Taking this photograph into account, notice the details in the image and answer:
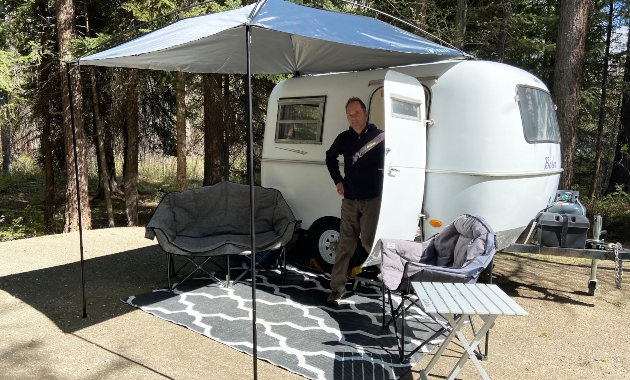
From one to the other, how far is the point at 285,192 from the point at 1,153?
71.9 feet

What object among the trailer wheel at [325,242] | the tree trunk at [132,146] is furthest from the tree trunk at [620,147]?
the tree trunk at [132,146]

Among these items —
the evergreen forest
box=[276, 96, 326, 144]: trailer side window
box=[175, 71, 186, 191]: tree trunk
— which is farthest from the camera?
box=[175, 71, 186, 191]: tree trunk

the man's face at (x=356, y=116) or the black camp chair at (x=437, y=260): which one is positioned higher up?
the man's face at (x=356, y=116)

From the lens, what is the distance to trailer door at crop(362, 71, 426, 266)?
402 centimetres

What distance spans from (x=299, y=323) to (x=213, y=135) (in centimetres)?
638

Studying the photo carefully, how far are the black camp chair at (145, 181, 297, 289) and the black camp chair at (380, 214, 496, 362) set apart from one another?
4.73ft

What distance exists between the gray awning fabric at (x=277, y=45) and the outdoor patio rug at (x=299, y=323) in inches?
88.0

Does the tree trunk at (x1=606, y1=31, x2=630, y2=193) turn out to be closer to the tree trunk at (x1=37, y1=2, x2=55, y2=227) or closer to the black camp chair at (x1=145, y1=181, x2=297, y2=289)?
the black camp chair at (x1=145, y1=181, x2=297, y2=289)

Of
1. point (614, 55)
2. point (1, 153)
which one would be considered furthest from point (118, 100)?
point (1, 153)

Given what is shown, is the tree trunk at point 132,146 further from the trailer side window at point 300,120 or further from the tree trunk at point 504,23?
the tree trunk at point 504,23

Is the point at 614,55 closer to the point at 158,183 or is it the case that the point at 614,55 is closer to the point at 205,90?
the point at 205,90

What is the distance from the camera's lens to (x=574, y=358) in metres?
3.59

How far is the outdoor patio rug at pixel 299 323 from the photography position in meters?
3.32

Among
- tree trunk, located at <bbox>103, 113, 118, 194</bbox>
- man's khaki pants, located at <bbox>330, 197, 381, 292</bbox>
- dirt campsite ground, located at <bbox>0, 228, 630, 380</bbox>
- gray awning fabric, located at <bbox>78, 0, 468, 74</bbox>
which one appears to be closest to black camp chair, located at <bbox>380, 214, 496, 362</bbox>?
man's khaki pants, located at <bbox>330, 197, 381, 292</bbox>
